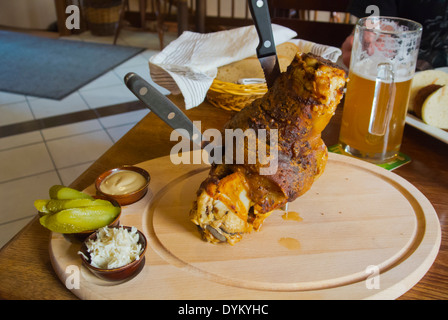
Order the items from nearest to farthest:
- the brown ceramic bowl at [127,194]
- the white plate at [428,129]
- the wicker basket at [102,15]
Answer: the brown ceramic bowl at [127,194], the white plate at [428,129], the wicker basket at [102,15]

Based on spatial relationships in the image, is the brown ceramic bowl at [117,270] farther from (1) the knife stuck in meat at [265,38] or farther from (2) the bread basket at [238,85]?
(2) the bread basket at [238,85]

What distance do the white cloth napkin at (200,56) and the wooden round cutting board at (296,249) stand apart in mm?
402

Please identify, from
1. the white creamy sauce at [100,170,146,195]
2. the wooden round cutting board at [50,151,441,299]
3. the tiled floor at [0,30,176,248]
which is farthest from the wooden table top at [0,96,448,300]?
the tiled floor at [0,30,176,248]

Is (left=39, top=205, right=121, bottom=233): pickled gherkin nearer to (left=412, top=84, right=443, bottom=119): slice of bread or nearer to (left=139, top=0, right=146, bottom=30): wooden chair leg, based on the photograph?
(left=412, top=84, right=443, bottom=119): slice of bread

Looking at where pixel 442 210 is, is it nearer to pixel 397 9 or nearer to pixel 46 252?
pixel 46 252

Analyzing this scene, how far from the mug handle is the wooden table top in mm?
165

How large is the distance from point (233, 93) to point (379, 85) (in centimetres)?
53

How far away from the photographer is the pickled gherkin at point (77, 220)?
3.13 feet

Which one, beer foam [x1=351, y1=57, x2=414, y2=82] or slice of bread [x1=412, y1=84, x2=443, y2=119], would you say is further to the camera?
slice of bread [x1=412, y1=84, x2=443, y2=119]

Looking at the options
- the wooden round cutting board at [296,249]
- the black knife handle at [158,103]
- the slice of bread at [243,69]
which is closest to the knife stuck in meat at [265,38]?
the black knife handle at [158,103]

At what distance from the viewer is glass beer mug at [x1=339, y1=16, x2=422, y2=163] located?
1.22 m

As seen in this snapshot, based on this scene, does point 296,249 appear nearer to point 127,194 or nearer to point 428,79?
point 127,194

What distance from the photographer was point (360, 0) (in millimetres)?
2162

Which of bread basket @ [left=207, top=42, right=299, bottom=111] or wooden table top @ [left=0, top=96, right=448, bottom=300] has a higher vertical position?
bread basket @ [left=207, top=42, right=299, bottom=111]
